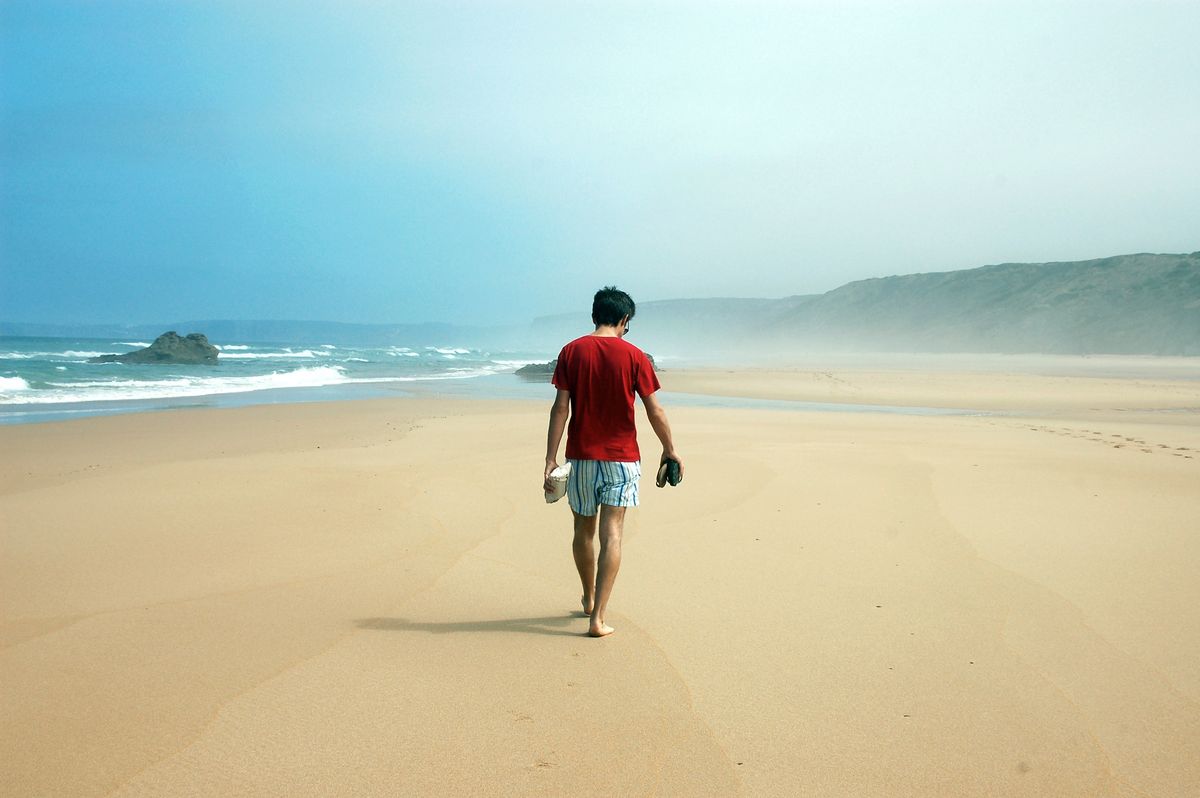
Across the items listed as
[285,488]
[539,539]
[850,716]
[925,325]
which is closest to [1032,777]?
[850,716]

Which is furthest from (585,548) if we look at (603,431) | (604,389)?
(604,389)

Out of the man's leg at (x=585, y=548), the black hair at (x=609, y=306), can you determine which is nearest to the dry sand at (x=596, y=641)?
the man's leg at (x=585, y=548)

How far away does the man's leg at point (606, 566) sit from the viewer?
13.0 ft

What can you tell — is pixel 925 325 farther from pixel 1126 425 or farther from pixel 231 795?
pixel 231 795

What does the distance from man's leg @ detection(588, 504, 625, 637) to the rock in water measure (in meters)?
42.3

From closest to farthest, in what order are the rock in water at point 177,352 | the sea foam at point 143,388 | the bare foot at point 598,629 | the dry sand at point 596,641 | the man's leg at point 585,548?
1. the dry sand at point 596,641
2. the bare foot at point 598,629
3. the man's leg at point 585,548
4. the sea foam at point 143,388
5. the rock in water at point 177,352

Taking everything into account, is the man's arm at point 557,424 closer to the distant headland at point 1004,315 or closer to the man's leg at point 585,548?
the man's leg at point 585,548

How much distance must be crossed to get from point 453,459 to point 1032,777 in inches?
288

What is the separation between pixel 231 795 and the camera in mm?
2543

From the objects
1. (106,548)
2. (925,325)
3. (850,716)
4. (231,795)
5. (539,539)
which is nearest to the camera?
(231,795)

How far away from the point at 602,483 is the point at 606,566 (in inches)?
16.3

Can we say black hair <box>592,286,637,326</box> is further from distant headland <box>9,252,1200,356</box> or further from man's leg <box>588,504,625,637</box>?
distant headland <box>9,252,1200,356</box>

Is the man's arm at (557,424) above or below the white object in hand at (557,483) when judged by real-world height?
above

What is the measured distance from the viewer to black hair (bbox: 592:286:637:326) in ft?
13.4
